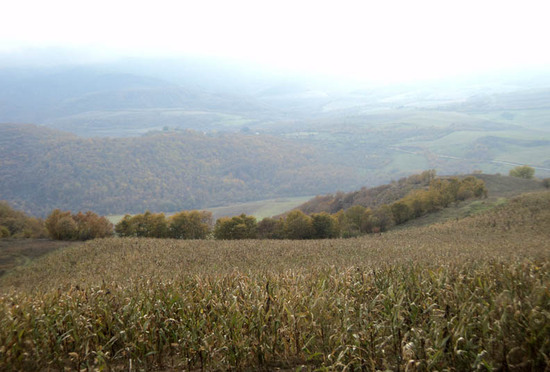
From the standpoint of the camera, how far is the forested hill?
5979 inches

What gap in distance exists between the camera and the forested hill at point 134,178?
5979 inches

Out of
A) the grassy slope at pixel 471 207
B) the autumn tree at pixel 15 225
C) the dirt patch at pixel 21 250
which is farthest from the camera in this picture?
the autumn tree at pixel 15 225

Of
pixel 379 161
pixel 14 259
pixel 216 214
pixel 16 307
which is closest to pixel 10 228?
pixel 14 259

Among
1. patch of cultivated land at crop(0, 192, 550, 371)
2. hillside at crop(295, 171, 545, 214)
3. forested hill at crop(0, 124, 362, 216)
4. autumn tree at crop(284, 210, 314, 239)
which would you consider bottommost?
forested hill at crop(0, 124, 362, 216)

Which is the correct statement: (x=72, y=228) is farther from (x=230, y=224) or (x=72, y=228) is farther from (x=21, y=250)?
(x=230, y=224)

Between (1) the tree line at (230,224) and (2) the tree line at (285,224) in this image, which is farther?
(2) the tree line at (285,224)

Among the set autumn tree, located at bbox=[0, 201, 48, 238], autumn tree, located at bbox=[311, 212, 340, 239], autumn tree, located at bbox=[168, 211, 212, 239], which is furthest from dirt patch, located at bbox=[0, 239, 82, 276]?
autumn tree, located at bbox=[311, 212, 340, 239]

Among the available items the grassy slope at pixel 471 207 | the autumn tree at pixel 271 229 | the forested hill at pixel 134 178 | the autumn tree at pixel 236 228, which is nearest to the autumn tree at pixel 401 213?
the grassy slope at pixel 471 207

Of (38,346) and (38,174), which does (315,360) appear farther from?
(38,174)

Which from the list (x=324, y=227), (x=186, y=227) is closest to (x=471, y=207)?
(x=324, y=227)

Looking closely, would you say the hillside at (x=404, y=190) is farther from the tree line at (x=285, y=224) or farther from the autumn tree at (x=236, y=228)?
the autumn tree at (x=236, y=228)

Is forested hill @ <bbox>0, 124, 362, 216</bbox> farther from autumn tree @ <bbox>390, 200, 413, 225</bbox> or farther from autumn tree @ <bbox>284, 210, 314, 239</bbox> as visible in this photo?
autumn tree @ <bbox>390, 200, 413, 225</bbox>

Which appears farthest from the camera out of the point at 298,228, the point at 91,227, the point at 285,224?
the point at 285,224

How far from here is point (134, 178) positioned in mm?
171625
